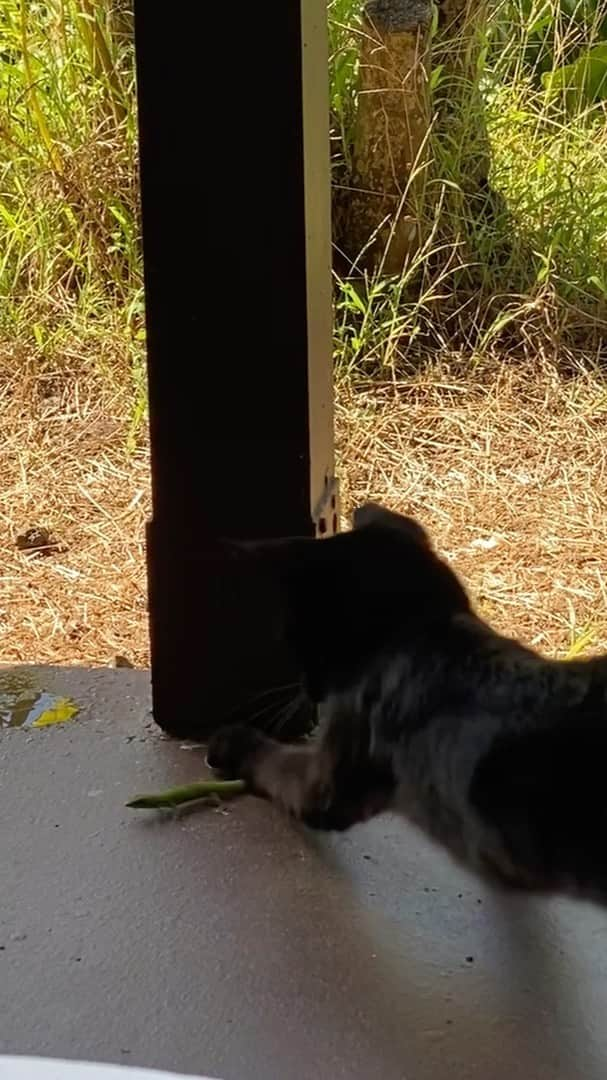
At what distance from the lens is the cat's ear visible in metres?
1.17

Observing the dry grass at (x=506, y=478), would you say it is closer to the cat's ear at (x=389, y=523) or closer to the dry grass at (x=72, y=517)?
the dry grass at (x=72, y=517)

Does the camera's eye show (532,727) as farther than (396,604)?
No

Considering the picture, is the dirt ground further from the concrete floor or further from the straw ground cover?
the concrete floor

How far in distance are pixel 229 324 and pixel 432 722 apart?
0.42 m

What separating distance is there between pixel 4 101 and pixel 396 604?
74.0 inches

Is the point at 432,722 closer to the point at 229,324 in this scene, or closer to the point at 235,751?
the point at 235,751

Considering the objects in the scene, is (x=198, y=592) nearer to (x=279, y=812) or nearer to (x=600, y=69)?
(x=279, y=812)

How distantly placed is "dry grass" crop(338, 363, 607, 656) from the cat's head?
0.69m

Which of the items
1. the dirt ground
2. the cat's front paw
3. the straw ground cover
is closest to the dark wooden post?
the cat's front paw

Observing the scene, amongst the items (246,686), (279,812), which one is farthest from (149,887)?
(246,686)

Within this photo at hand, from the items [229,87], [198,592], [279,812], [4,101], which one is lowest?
[279,812]

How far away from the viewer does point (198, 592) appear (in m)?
1.30

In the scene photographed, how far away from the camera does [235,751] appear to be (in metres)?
1.28

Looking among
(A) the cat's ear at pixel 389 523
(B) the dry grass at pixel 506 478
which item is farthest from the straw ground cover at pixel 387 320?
(A) the cat's ear at pixel 389 523
